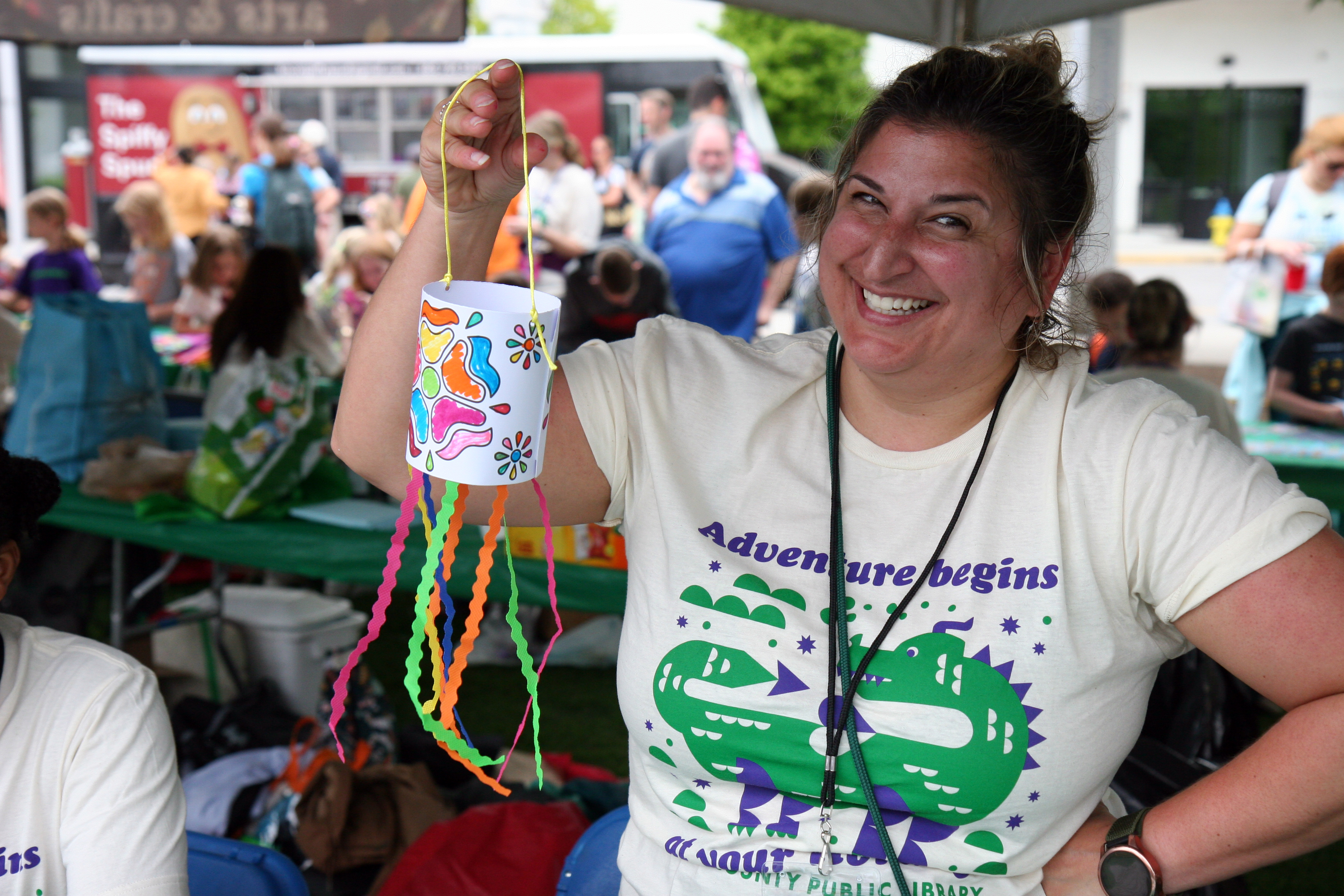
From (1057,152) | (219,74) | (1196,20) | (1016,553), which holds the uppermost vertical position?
(1196,20)

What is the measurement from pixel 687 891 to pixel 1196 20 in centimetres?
2322

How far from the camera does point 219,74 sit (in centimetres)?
1331

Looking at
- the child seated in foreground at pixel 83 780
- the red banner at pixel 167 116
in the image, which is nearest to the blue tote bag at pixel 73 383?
the child seated in foreground at pixel 83 780

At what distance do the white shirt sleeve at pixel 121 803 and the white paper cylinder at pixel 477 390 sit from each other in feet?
1.89

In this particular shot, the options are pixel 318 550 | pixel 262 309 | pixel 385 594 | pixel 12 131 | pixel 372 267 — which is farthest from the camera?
pixel 12 131

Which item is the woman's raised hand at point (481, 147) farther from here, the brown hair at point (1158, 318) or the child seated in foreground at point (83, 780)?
the brown hair at point (1158, 318)

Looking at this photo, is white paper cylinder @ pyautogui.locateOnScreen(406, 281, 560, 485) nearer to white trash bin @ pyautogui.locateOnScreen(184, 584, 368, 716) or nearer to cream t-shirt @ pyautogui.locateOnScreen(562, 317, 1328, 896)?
cream t-shirt @ pyautogui.locateOnScreen(562, 317, 1328, 896)

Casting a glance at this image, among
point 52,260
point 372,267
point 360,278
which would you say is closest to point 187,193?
point 52,260

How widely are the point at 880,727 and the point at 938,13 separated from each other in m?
2.94

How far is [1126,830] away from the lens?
4.57 ft

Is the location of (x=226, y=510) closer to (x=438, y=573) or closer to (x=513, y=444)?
(x=438, y=573)

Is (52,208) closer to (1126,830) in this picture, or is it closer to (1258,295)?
(1258,295)

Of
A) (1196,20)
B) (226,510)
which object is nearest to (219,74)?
(226,510)

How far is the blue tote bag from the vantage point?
142 inches
